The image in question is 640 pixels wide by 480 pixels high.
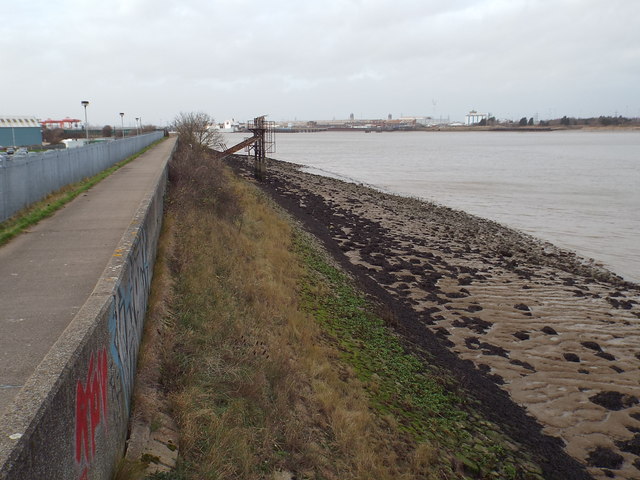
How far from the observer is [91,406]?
140 inches

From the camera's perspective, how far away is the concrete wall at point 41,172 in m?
11.7

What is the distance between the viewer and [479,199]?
3750 centimetres

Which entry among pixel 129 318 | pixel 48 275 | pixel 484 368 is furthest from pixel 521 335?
pixel 48 275

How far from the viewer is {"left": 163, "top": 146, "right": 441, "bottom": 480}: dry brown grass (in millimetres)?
5461

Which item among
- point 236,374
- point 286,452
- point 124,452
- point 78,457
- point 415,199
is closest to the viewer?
point 78,457

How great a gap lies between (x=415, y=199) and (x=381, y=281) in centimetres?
2025

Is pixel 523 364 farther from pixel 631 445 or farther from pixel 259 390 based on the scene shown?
pixel 259 390

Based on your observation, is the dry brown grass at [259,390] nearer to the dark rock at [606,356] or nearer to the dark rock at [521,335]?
the dark rock at [521,335]

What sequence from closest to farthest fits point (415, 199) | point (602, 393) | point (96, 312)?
1. point (96, 312)
2. point (602, 393)
3. point (415, 199)

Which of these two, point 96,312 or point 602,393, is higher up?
point 96,312

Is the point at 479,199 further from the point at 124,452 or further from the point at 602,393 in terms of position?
the point at 124,452

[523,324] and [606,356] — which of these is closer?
[606,356]

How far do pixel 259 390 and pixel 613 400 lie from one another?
686 centimetres

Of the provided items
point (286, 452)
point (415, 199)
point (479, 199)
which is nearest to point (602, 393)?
point (286, 452)
